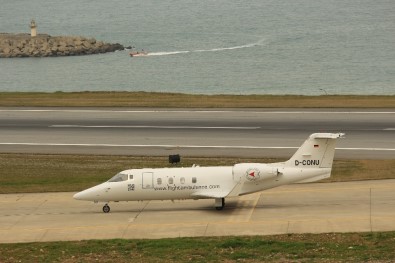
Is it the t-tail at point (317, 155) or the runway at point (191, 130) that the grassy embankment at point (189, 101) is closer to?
the runway at point (191, 130)

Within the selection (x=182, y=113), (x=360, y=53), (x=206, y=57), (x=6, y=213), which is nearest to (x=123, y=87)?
(x=206, y=57)

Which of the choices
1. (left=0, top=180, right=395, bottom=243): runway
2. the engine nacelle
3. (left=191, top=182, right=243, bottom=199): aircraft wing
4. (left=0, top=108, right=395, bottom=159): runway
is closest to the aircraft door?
(left=0, top=180, right=395, bottom=243): runway

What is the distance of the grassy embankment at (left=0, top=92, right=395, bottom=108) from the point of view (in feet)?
259

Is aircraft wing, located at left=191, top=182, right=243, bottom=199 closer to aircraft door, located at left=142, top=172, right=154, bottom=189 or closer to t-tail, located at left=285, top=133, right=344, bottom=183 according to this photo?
aircraft door, located at left=142, top=172, right=154, bottom=189

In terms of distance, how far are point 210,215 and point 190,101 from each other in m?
36.0

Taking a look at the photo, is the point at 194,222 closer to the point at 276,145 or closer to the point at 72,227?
the point at 72,227

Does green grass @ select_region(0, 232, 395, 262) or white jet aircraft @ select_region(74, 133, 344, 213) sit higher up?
white jet aircraft @ select_region(74, 133, 344, 213)

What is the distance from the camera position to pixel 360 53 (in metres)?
168

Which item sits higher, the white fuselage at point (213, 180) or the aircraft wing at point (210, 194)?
the white fuselage at point (213, 180)

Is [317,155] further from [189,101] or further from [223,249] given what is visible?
[189,101]

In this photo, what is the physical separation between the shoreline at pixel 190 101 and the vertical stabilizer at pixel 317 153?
30047 millimetres

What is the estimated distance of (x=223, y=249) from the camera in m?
40.1

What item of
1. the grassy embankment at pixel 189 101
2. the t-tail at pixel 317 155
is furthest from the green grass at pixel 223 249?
the grassy embankment at pixel 189 101

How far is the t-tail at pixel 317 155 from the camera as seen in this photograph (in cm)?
4747
